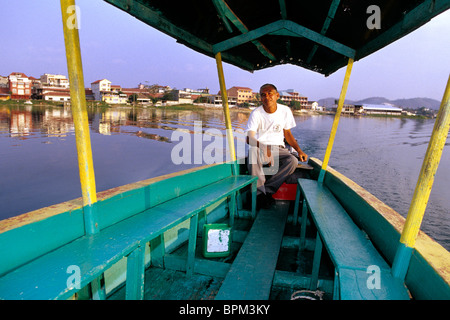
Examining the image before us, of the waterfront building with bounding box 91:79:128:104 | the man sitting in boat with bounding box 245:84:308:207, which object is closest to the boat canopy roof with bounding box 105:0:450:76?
the man sitting in boat with bounding box 245:84:308:207

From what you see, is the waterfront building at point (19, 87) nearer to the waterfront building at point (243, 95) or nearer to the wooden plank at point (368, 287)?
the waterfront building at point (243, 95)

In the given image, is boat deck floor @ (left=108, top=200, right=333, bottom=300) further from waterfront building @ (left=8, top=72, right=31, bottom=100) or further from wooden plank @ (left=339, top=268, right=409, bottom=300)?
waterfront building @ (left=8, top=72, right=31, bottom=100)

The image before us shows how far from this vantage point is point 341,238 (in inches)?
65.9

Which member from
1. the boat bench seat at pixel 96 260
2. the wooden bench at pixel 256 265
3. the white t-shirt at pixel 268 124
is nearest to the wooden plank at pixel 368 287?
the wooden bench at pixel 256 265

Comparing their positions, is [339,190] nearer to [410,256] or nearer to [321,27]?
[410,256]

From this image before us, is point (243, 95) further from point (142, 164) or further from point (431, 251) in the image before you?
point (431, 251)

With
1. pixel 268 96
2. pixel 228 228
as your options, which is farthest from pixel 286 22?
pixel 228 228

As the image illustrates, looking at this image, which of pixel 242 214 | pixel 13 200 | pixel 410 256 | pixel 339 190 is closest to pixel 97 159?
pixel 13 200

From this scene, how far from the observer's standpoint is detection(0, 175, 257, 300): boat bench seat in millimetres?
1106

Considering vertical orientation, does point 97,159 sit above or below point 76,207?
below

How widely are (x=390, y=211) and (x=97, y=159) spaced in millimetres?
17274

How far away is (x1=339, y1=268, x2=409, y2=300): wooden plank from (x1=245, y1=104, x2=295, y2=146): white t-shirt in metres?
2.67

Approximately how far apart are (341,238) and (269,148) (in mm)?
Result: 2172
